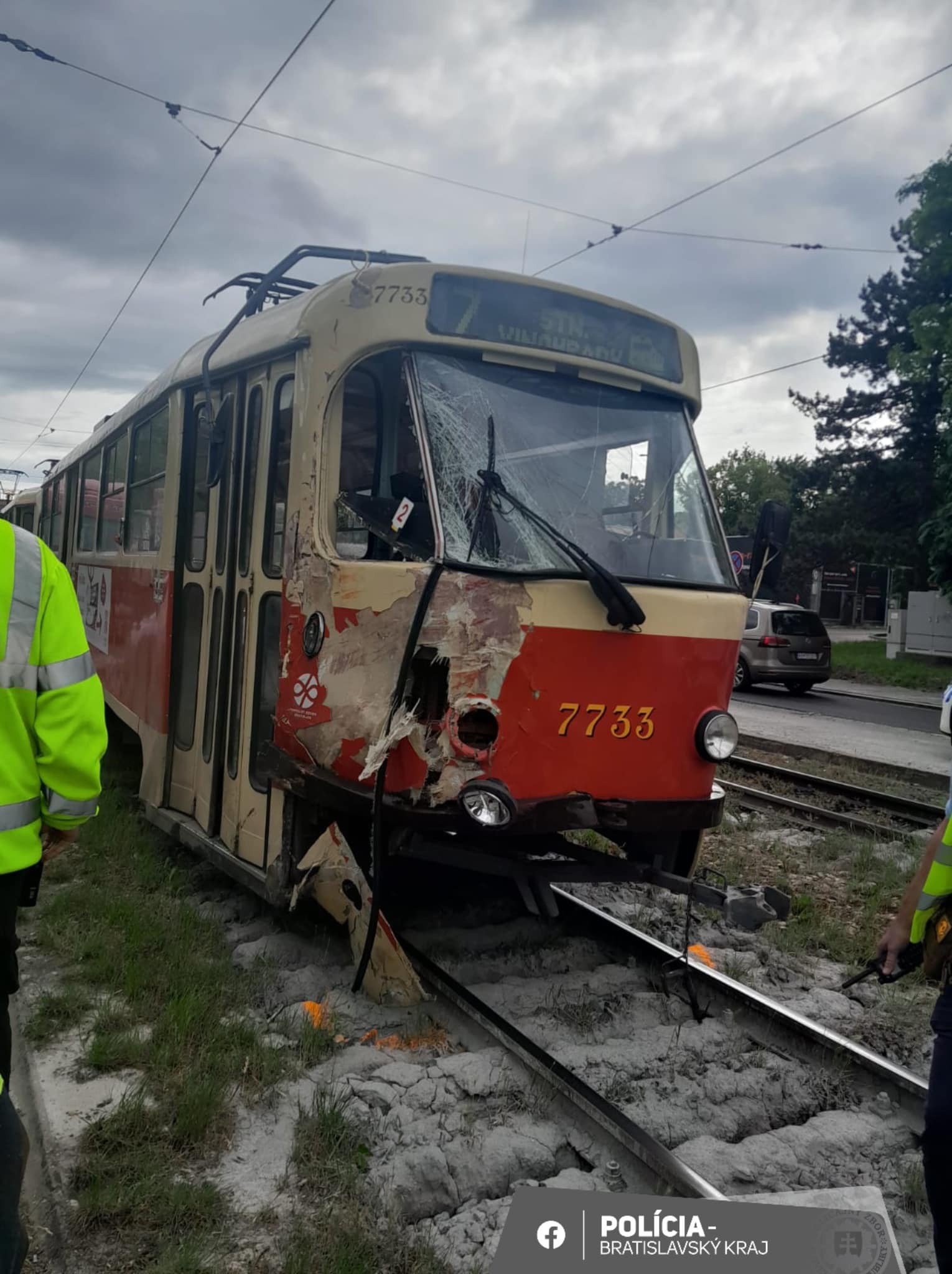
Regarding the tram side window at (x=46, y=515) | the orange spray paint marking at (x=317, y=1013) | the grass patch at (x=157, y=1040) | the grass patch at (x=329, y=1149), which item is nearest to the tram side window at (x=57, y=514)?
the tram side window at (x=46, y=515)

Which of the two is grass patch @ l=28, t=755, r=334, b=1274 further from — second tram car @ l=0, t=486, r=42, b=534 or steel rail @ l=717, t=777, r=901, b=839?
second tram car @ l=0, t=486, r=42, b=534

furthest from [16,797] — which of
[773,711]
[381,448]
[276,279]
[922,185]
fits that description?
[922,185]

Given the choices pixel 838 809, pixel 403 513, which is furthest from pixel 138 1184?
pixel 838 809

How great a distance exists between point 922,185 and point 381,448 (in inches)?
1065

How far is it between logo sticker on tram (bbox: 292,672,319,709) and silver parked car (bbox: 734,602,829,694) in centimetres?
1640

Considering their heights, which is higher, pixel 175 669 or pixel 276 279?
pixel 276 279

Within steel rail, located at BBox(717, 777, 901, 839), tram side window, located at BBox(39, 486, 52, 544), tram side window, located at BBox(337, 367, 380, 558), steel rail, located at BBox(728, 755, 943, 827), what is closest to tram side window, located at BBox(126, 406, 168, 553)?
tram side window, located at BBox(337, 367, 380, 558)

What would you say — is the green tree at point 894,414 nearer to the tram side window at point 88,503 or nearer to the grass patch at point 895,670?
the grass patch at point 895,670

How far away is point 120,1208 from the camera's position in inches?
119

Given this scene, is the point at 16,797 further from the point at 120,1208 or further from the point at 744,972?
the point at 744,972

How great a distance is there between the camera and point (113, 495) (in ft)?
28.0

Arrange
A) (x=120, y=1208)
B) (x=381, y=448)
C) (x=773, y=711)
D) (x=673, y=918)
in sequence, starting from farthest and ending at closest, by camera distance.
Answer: (x=773, y=711), (x=673, y=918), (x=381, y=448), (x=120, y=1208)

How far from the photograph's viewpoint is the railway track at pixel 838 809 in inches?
340

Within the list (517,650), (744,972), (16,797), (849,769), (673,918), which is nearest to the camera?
(16,797)
